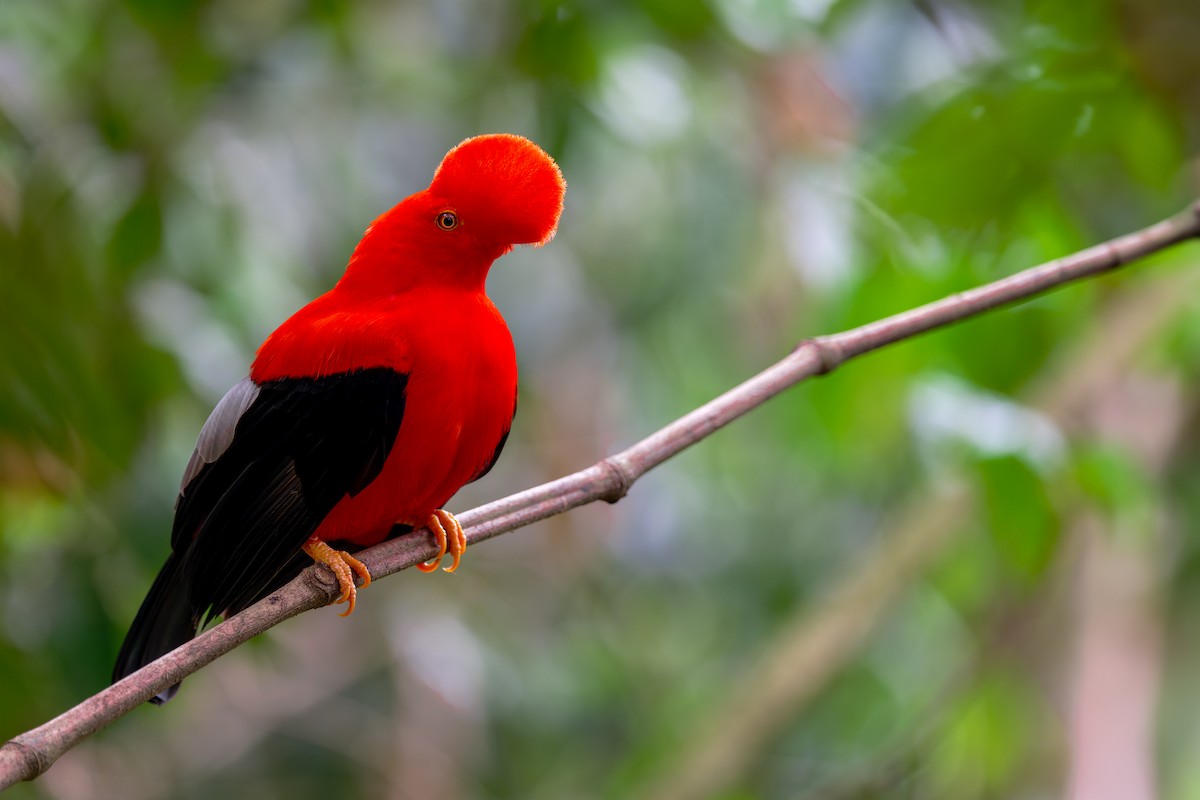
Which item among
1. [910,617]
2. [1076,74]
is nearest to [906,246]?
[1076,74]

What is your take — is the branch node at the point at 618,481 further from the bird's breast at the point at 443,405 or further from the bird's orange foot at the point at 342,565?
the bird's orange foot at the point at 342,565

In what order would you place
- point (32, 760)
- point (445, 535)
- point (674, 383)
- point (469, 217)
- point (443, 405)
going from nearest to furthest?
point (32, 760) → point (469, 217) → point (443, 405) → point (445, 535) → point (674, 383)

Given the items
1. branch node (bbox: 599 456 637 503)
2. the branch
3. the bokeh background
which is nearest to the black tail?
the branch

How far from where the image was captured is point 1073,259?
1.56 m

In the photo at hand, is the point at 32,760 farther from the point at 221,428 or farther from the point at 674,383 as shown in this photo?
the point at 674,383

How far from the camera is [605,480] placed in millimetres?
1435

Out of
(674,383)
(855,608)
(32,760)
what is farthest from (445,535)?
(674,383)

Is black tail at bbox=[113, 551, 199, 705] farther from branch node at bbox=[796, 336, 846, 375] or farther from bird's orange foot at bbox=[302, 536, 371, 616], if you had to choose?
branch node at bbox=[796, 336, 846, 375]

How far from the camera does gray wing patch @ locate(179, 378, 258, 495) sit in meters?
1.46

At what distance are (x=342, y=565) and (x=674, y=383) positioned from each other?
2.32 metres

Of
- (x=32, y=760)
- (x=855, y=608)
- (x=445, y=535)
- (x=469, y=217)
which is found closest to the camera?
(x=32, y=760)

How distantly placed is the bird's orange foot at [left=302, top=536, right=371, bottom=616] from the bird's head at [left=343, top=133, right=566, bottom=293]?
1.12ft

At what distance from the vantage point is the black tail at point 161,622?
4.82 ft

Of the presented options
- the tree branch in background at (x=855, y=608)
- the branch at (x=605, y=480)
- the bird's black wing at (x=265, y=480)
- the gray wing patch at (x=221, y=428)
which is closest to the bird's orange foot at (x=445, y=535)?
the branch at (x=605, y=480)
